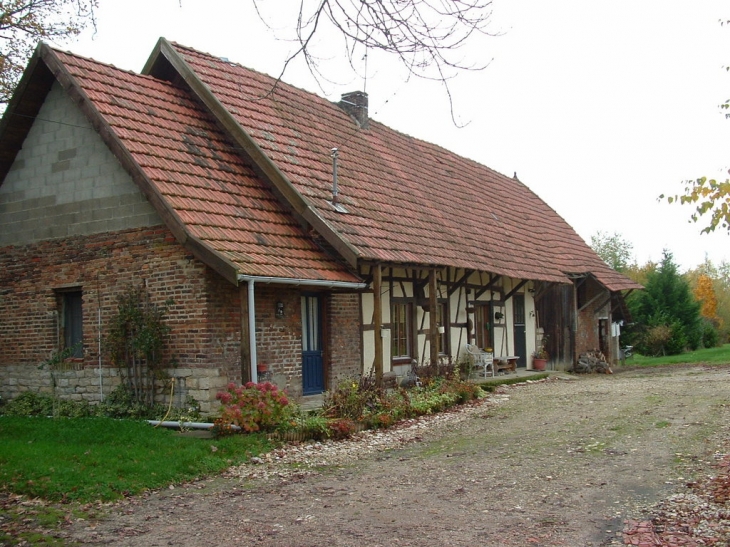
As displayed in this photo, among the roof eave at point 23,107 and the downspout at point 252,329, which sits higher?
the roof eave at point 23,107

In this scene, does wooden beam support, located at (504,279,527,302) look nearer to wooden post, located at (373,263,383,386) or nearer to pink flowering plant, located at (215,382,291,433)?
wooden post, located at (373,263,383,386)

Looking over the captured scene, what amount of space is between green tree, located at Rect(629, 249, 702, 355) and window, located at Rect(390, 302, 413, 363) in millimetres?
20874

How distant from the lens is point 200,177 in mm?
13445

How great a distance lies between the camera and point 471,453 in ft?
33.2

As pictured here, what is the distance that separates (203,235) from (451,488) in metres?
5.70

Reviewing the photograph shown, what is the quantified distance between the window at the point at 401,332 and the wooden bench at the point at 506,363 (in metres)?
4.43

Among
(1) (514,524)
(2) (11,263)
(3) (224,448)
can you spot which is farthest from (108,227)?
(1) (514,524)

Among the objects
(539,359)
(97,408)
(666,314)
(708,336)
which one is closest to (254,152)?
(97,408)

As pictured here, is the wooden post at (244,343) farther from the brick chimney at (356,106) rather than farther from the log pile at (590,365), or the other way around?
the log pile at (590,365)

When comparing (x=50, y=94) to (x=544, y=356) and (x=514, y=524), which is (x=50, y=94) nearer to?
(x=514, y=524)

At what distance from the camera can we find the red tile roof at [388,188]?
1513cm

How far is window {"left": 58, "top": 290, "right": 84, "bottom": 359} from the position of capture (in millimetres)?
14047

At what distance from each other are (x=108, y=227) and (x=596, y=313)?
18804 millimetres

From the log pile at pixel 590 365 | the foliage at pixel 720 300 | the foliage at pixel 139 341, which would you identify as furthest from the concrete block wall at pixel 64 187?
the foliage at pixel 720 300
